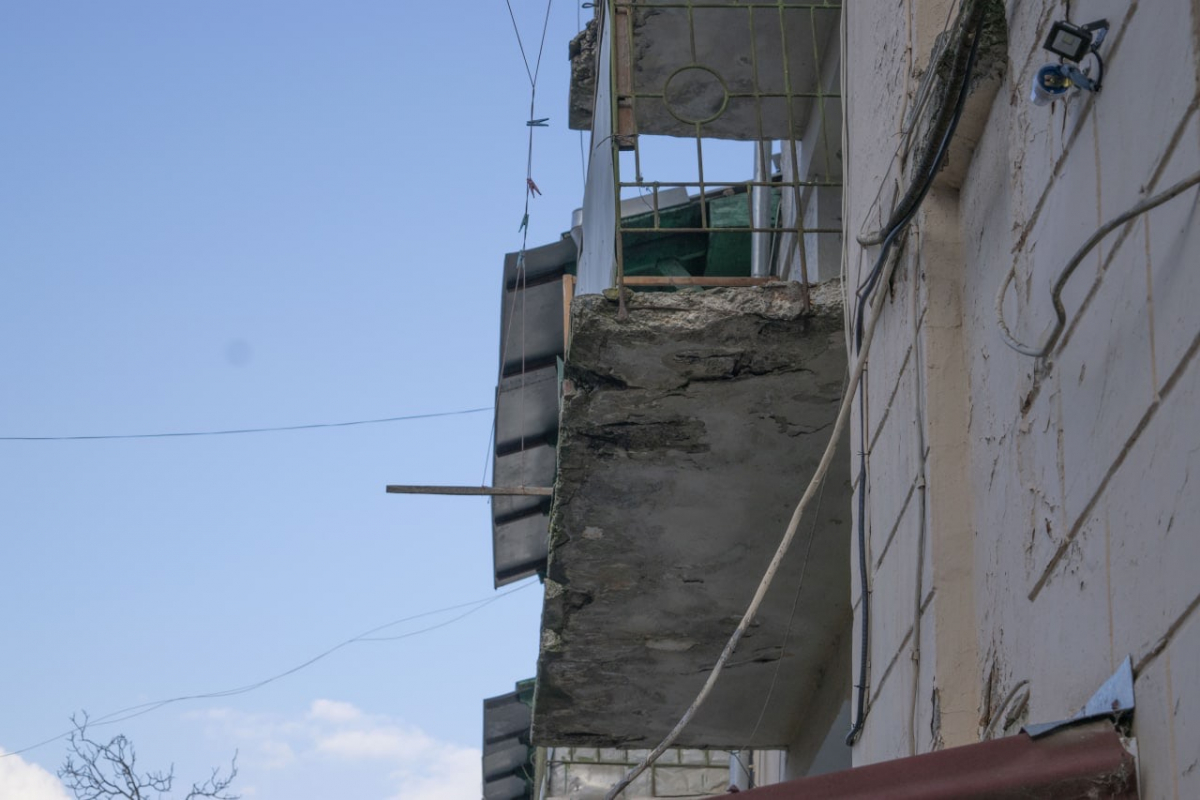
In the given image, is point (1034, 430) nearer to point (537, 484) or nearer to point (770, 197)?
point (770, 197)

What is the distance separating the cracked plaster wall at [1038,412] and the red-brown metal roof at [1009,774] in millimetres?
61

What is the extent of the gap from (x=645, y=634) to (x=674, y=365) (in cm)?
203

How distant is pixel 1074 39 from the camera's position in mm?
2371

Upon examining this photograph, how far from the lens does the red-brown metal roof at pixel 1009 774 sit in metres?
2.07

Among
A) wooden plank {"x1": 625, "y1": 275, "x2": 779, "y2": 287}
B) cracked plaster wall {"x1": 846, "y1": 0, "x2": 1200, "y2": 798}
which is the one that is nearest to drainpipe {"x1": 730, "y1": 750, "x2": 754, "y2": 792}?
wooden plank {"x1": 625, "y1": 275, "x2": 779, "y2": 287}

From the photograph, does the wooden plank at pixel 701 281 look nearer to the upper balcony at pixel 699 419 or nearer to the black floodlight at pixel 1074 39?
the upper balcony at pixel 699 419

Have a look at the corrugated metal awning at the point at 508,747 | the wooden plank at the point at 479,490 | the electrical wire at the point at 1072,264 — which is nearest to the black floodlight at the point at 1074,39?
the electrical wire at the point at 1072,264

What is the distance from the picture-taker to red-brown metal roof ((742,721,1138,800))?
6.81 ft

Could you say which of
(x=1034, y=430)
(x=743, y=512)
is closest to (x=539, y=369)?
(x=743, y=512)

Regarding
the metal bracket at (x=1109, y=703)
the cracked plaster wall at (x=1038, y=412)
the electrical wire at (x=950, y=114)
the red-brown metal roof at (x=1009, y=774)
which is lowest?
the red-brown metal roof at (x=1009, y=774)

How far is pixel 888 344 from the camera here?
144 inches

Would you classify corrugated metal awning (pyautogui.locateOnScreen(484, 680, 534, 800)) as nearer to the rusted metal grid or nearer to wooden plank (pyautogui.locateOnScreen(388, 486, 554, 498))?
wooden plank (pyautogui.locateOnScreen(388, 486, 554, 498))

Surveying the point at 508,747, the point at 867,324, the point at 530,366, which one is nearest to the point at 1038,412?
the point at 867,324

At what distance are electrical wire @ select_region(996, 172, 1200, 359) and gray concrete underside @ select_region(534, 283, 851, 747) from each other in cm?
190
